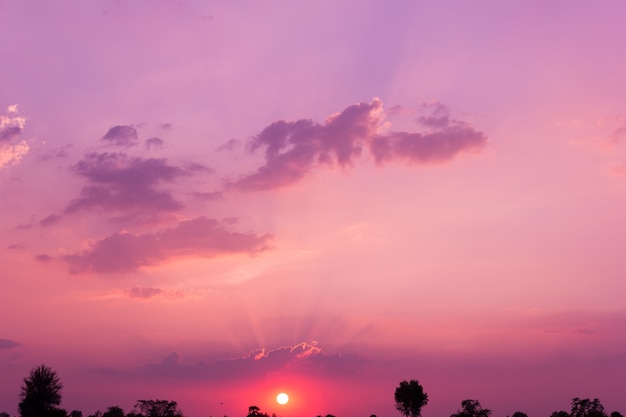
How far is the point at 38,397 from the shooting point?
14925 centimetres
